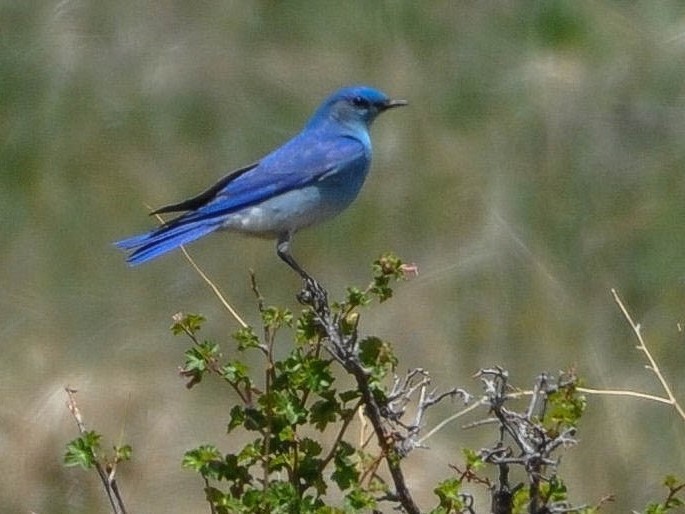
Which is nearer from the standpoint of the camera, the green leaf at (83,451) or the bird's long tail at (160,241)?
the green leaf at (83,451)

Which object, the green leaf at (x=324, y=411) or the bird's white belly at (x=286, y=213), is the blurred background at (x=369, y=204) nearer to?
the bird's white belly at (x=286, y=213)

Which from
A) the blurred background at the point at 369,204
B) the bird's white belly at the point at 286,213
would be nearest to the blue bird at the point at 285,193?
the bird's white belly at the point at 286,213

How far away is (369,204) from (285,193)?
536 mm

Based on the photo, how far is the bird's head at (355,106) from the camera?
116 inches

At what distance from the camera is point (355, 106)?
9.75ft

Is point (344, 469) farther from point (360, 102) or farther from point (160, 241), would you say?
point (360, 102)

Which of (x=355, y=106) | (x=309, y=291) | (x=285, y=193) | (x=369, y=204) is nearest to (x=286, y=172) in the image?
(x=285, y=193)

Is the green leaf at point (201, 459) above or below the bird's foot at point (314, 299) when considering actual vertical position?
below

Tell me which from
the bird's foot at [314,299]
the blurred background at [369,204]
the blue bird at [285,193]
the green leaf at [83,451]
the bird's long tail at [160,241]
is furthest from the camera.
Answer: the blurred background at [369,204]

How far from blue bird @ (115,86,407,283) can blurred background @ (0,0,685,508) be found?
0.40 metres

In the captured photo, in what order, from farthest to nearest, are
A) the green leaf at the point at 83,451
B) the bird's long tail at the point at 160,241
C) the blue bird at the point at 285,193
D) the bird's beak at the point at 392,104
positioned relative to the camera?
the bird's beak at the point at 392,104, the blue bird at the point at 285,193, the bird's long tail at the point at 160,241, the green leaf at the point at 83,451

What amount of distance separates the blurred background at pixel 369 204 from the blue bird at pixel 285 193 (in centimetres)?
40

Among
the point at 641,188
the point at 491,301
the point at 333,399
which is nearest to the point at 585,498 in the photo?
the point at 491,301

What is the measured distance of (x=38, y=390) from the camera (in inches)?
127
